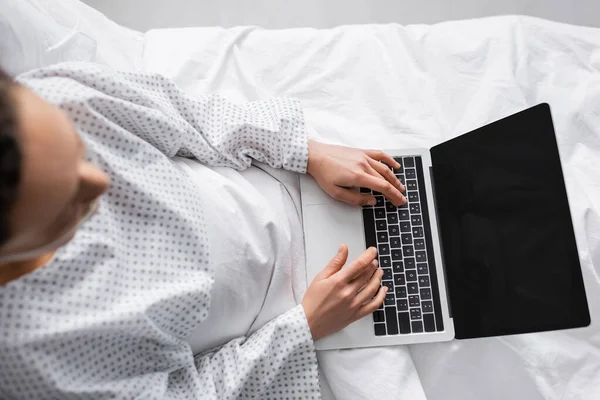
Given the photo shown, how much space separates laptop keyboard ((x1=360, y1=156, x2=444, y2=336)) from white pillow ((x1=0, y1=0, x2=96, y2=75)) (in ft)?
1.94

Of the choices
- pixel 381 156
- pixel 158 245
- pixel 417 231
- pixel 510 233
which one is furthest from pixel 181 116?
pixel 510 233

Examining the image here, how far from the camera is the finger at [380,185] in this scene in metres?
0.89

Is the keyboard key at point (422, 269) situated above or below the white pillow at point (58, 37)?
below

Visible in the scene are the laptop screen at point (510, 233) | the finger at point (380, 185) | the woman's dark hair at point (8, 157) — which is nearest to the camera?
the woman's dark hair at point (8, 157)

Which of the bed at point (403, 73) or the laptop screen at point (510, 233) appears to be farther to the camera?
the bed at point (403, 73)

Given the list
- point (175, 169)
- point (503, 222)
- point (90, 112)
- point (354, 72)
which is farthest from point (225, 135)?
point (503, 222)

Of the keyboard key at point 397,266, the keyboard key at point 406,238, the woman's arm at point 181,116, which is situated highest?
the woman's arm at point 181,116

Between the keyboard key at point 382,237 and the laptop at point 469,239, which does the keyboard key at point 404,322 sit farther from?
the keyboard key at point 382,237

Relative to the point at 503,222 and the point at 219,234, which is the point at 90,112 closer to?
the point at 219,234

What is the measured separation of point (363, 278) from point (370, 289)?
0.02 m

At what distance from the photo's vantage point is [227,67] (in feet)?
3.67

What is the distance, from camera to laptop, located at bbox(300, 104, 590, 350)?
791 millimetres

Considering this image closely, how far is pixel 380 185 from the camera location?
89 cm

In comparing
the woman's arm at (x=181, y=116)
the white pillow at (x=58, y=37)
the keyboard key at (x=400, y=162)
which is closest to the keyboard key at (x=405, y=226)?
the keyboard key at (x=400, y=162)
